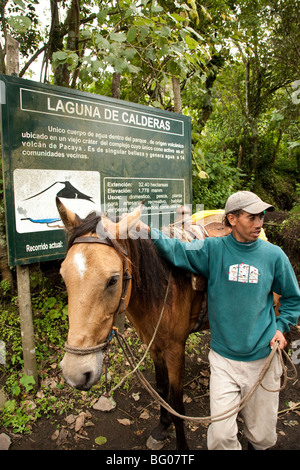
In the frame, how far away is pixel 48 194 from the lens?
3.08m

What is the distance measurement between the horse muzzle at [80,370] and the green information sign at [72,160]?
1267mm

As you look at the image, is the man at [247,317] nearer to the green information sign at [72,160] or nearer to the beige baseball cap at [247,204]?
the beige baseball cap at [247,204]

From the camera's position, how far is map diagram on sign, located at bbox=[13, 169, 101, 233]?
2908 mm

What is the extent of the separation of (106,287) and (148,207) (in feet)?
7.63

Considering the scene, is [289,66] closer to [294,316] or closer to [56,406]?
[294,316]

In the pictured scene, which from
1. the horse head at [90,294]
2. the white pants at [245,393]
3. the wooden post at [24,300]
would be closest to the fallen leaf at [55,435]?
the wooden post at [24,300]

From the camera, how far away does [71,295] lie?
5.70 ft

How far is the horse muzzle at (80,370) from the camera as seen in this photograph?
1.66 m

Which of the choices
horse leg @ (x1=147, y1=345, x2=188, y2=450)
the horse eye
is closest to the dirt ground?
horse leg @ (x1=147, y1=345, x2=188, y2=450)

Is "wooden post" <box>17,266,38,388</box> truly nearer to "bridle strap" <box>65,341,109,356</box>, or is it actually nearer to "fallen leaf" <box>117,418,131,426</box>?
"fallen leaf" <box>117,418,131,426</box>

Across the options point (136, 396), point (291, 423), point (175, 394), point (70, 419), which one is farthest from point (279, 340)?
point (70, 419)

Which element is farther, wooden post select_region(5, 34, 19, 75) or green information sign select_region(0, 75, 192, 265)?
wooden post select_region(5, 34, 19, 75)

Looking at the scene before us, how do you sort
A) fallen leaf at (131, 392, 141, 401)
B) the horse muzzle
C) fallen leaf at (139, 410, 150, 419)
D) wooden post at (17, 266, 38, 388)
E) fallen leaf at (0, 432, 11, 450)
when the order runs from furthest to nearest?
fallen leaf at (131, 392, 141, 401)
fallen leaf at (139, 410, 150, 419)
wooden post at (17, 266, 38, 388)
fallen leaf at (0, 432, 11, 450)
the horse muzzle

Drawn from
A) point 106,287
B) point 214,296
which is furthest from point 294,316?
point 106,287
